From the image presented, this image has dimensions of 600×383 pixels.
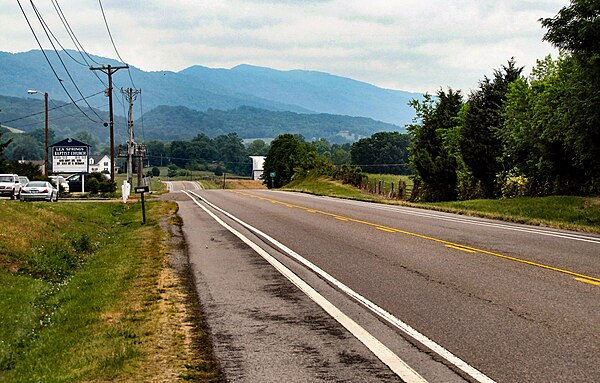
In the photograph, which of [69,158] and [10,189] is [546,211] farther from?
[69,158]

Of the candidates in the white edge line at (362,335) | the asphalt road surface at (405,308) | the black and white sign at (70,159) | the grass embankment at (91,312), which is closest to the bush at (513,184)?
the asphalt road surface at (405,308)

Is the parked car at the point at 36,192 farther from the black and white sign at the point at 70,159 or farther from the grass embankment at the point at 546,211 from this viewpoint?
the grass embankment at the point at 546,211

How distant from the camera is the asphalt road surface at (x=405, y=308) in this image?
646 cm

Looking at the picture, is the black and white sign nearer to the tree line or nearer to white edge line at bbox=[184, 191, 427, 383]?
the tree line

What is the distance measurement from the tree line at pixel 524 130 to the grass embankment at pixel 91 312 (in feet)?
50.9

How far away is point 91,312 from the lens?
10.0 m

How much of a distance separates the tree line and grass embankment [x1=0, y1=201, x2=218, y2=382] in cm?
1550

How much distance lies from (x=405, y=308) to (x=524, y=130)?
26.5 metres

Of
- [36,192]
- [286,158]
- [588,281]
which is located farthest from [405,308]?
[286,158]

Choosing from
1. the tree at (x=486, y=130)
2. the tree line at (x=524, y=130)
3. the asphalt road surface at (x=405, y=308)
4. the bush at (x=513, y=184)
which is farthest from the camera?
the tree at (x=486, y=130)

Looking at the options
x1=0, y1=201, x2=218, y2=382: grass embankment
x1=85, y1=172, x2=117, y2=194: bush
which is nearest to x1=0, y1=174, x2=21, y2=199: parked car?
x1=85, y1=172, x2=117, y2=194: bush

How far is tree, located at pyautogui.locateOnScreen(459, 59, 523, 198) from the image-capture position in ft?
128

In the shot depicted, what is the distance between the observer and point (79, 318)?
9.80 meters

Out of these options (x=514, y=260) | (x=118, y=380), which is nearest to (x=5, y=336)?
(x=118, y=380)
